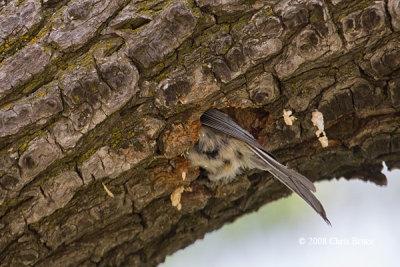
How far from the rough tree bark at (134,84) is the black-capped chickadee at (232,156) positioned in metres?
0.23

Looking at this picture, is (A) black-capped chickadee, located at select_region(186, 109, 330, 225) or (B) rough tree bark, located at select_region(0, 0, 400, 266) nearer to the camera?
(B) rough tree bark, located at select_region(0, 0, 400, 266)

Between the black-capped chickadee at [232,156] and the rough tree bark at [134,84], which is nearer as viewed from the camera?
the rough tree bark at [134,84]

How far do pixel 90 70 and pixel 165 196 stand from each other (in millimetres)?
968

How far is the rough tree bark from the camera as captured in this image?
2.21 meters

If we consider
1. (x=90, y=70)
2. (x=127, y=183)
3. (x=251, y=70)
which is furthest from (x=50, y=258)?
(x=251, y=70)

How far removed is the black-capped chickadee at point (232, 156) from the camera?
2.64 meters

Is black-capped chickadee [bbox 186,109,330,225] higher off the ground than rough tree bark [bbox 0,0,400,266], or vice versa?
rough tree bark [bbox 0,0,400,266]

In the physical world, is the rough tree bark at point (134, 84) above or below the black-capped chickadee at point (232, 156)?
above

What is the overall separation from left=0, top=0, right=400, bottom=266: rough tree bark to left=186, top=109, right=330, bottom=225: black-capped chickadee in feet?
0.76

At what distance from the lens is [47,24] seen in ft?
7.68

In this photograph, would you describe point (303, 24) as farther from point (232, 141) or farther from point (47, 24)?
point (47, 24)

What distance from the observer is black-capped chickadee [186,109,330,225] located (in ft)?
8.67

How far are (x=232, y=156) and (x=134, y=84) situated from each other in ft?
3.36

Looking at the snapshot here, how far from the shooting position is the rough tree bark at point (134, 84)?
2207 mm
